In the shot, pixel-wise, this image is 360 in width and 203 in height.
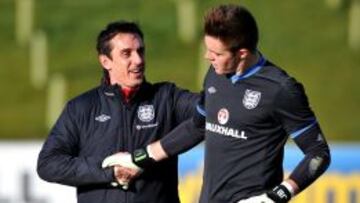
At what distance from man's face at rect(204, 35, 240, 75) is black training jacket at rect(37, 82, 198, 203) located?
884 millimetres

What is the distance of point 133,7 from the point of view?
68.1ft

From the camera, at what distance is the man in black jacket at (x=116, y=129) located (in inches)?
283

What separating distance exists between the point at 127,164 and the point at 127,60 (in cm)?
59

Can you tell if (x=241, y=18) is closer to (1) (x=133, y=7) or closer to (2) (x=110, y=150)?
(2) (x=110, y=150)

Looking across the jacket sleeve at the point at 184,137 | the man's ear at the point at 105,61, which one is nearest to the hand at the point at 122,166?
the jacket sleeve at the point at 184,137

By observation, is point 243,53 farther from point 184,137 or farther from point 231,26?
point 184,137

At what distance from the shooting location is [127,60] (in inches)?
283

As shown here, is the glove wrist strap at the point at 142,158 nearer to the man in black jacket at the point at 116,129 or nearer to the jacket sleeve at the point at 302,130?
the man in black jacket at the point at 116,129

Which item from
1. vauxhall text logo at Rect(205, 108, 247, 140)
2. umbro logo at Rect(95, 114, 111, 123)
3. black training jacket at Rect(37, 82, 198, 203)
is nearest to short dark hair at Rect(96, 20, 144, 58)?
black training jacket at Rect(37, 82, 198, 203)

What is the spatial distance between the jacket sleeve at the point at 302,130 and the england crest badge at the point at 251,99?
0.11 m

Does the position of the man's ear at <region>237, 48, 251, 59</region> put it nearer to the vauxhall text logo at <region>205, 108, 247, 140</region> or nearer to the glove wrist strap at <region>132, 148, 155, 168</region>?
the vauxhall text logo at <region>205, 108, 247, 140</region>

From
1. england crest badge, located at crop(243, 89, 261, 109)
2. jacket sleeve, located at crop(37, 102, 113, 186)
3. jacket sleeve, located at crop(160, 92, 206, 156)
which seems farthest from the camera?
jacket sleeve, located at crop(37, 102, 113, 186)

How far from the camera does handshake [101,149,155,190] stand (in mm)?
7039

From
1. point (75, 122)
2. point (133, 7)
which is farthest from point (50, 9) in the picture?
point (75, 122)
